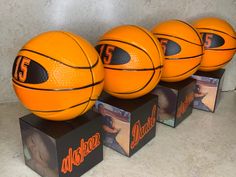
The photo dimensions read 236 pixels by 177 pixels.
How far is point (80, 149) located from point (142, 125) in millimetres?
356

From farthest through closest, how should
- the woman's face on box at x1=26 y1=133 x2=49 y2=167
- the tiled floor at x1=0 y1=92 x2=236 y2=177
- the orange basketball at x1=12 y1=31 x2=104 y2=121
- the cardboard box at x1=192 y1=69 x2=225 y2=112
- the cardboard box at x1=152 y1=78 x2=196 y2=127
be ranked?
1. the cardboard box at x1=192 y1=69 x2=225 y2=112
2. the cardboard box at x1=152 y1=78 x2=196 y2=127
3. the tiled floor at x1=0 y1=92 x2=236 y2=177
4. the woman's face on box at x1=26 y1=133 x2=49 y2=167
5. the orange basketball at x1=12 y1=31 x2=104 y2=121

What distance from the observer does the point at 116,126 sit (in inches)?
52.2

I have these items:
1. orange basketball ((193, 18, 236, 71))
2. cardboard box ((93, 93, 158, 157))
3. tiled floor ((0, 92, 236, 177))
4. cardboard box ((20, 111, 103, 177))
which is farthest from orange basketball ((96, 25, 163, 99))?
orange basketball ((193, 18, 236, 71))

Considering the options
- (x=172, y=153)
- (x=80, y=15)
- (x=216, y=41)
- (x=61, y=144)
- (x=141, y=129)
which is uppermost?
(x=80, y=15)

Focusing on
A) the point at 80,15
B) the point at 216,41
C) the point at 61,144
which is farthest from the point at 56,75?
the point at 216,41

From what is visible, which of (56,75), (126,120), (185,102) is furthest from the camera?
(185,102)

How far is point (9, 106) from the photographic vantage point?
70.8 inches

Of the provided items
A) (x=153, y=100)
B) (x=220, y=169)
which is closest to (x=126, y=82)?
(x=153, y=100)

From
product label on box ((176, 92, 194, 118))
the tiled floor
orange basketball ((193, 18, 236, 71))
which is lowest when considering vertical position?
the tiled floor

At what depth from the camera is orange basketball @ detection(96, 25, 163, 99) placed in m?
1.20

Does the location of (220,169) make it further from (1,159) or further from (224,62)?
(1,159)

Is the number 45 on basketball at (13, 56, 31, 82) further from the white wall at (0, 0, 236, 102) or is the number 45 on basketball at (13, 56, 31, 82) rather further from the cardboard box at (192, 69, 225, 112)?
the cardboard box at (192, 69, 225, 112)

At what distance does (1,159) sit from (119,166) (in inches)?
22.2

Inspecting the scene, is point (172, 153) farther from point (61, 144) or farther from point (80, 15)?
point (80, 15)
